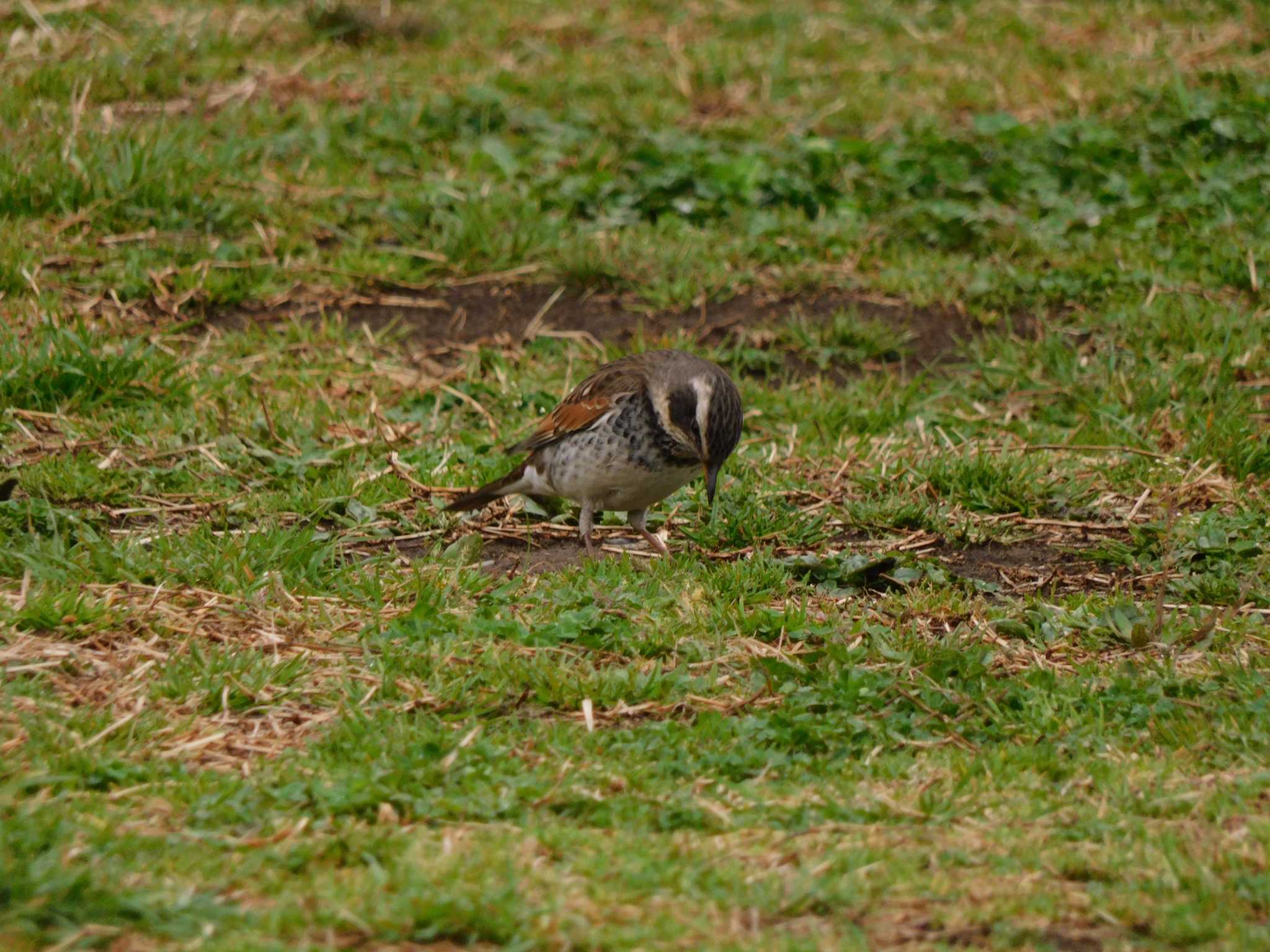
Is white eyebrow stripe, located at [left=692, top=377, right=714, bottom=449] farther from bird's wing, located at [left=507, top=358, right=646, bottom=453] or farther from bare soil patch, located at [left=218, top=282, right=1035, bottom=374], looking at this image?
bare soil patch, located at [left=218, top=282, right=1035, bottom=374]

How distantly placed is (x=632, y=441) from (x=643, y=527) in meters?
0.76

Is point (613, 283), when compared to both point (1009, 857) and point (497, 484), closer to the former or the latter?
point (497, 484)

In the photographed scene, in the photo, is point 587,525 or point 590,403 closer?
point 590,403

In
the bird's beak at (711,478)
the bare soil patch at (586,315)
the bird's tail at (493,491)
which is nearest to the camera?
the bird's beak at (711,478)

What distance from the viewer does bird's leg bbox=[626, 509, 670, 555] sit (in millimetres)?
7387

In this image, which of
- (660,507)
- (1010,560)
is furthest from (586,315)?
(1010,560)

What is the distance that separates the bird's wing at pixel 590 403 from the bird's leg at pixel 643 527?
51 centimetres

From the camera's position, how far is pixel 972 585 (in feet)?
22.4

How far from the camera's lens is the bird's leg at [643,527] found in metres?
7.39

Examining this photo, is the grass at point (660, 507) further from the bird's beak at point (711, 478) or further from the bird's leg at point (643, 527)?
the bird's beak at point (711, 478)

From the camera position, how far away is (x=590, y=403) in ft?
23.9

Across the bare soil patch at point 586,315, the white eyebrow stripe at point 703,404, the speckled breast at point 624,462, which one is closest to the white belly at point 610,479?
the speckled breast at point 624,462

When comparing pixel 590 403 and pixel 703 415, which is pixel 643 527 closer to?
pixel 590 403

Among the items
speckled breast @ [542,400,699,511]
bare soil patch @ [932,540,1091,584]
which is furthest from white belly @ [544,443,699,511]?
bare soil patch @ [932,540,1091,584]
